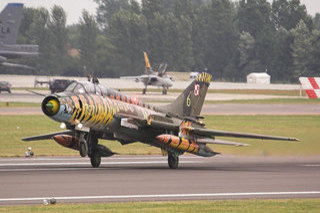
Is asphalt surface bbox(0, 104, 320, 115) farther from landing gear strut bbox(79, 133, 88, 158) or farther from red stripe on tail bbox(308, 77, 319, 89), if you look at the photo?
landing gear strut bbox(79, 133, 88, 158)

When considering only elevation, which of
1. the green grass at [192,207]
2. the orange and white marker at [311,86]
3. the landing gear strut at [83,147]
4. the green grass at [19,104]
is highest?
the orange and white marker at [311,86]

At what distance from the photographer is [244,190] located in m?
17.9

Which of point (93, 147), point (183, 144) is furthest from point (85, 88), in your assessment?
point (183, 144)

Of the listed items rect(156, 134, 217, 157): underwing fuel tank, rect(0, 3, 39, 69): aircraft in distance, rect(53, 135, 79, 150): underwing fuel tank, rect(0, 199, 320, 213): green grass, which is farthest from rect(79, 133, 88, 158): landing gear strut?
rect(0, 3, 39, 69): aircraft in distance

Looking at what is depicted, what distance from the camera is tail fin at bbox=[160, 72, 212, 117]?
25484 millimetres

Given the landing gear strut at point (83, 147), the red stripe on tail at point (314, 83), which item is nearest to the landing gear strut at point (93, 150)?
A: the landing gear strut at point (83, 147)

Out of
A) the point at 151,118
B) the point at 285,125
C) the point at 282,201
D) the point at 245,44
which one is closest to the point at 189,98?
the point at 151,118

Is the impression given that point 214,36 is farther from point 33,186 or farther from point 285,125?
point 33,186

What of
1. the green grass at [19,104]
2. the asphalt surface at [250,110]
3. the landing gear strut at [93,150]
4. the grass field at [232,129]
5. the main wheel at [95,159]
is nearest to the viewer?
the landing gear strut at [93,150]

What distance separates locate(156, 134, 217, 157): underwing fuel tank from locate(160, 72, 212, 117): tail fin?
5.57ft

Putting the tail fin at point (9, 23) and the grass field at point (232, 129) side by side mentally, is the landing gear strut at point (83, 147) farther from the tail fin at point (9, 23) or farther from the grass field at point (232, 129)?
the tail fin at point (9, 23)

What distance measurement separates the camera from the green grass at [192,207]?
14656 millimetres

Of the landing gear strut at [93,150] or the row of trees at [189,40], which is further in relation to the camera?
the row of trees at [189,40]

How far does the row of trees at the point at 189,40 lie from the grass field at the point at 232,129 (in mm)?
78241
